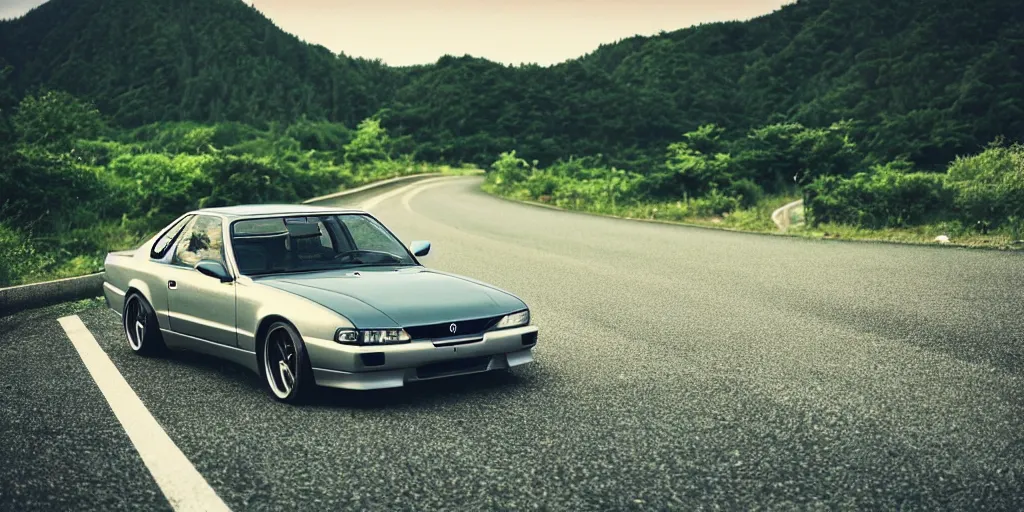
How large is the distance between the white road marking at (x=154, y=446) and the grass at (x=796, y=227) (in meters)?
14.2

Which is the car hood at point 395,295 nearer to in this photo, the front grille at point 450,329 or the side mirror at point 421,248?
the front grille at point 450,329

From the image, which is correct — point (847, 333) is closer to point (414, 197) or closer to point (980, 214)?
point (980, 214)

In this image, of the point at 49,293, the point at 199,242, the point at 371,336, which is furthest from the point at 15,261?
the point at 371,336

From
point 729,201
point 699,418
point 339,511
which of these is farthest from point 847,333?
point 729,201

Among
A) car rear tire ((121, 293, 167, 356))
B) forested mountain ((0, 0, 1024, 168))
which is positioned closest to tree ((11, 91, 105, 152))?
forested mountain ((0, 0, 1024, 168))

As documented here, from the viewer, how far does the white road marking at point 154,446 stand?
408 cm

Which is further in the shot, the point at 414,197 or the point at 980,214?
the point at 414,197

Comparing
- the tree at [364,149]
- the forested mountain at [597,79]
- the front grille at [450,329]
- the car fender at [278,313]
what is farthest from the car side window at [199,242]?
the tree at [364,149]

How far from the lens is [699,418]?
215 inches

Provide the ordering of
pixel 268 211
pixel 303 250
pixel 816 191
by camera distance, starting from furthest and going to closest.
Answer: pixel 816 191
pixel 268 211
pixel 303 250

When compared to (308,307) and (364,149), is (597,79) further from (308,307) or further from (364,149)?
(308,307)

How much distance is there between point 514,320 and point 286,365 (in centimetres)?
152

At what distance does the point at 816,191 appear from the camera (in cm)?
2181

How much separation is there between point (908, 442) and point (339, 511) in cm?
300
